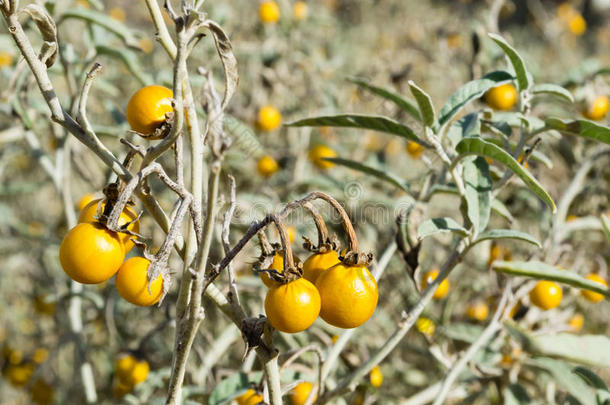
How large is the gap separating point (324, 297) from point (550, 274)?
0.59 m

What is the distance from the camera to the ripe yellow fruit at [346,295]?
3.15 feet

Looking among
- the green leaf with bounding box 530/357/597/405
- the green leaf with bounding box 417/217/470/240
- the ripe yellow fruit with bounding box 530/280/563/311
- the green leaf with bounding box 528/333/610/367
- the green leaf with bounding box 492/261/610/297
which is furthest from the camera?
the ripe yellow fruit with bounding box 530/280/563/311

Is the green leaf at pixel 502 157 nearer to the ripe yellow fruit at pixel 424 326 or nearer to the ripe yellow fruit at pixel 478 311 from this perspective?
the ripe yellow fruit at pixel 424 326

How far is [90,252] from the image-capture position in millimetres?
888

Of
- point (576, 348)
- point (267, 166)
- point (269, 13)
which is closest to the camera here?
point (576, 348)

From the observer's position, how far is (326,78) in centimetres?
384

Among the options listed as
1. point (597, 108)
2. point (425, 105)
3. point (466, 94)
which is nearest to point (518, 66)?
point (466, 94)

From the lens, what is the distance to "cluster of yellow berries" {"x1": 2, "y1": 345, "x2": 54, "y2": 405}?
8.52 feet

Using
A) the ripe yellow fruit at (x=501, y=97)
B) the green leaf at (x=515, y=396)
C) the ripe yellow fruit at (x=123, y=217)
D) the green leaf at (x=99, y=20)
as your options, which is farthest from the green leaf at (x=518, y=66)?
the green leaf at (x=99, y=20)

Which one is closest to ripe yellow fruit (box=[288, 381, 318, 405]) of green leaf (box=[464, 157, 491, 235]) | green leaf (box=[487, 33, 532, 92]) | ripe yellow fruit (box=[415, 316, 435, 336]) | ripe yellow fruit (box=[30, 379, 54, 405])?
ripe yellow fruit (box=[415, 316, 435, 336])

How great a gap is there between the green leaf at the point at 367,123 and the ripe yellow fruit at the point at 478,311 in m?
1.36

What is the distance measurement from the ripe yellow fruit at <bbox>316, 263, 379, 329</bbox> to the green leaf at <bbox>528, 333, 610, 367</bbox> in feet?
2.33

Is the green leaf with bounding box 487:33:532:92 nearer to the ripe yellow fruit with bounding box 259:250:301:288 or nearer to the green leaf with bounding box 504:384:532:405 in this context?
the ripe yellow fruit with bounding box 259:250:301:288

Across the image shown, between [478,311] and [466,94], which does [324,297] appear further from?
[478,311]
